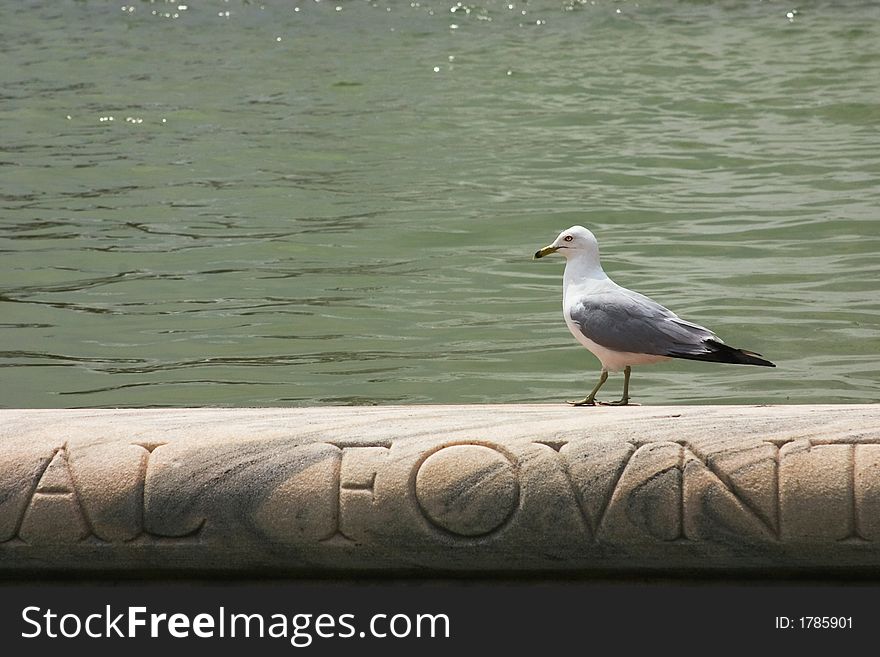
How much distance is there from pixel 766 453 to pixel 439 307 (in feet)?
14.8

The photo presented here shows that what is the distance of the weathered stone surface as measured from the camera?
279cm

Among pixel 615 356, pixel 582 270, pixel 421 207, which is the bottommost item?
pixel 615 356

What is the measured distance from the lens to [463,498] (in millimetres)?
2838

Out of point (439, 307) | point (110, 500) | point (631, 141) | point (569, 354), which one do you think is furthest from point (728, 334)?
point (631, 141)

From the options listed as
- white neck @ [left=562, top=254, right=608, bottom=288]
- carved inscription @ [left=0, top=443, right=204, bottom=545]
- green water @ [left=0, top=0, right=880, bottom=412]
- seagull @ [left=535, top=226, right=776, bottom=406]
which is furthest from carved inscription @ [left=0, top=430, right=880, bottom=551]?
green water @ [left=0, top=0, right=880, bottom=412]

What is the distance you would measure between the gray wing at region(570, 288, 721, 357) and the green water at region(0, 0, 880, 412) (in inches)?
57.8

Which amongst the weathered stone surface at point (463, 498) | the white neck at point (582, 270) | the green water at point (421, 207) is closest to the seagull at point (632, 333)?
the white neck at point (582, 270)

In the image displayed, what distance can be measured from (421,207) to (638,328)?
5412 mm

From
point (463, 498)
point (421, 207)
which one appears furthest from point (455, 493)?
point (421, 207)

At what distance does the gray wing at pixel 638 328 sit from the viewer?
4184mm

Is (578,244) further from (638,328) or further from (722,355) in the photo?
(722,355)

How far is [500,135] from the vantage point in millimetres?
12078

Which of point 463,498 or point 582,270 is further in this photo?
point 582,270

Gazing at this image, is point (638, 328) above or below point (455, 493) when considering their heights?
above
